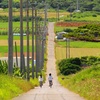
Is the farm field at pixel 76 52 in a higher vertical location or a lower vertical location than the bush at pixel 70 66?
lower

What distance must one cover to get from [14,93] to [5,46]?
85.9 m

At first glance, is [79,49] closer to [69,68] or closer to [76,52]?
[76,52]

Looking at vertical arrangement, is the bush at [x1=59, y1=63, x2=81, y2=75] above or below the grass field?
above

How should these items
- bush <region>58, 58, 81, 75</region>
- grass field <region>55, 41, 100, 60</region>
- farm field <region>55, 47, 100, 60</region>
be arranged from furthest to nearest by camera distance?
1. grass field <region>55, 41, 100, 60</region>
2. farm field <region>55, 47, 100, 60</region>
3. bush <region>58, 58, 81, 75</region>

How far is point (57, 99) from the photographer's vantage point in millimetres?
24297

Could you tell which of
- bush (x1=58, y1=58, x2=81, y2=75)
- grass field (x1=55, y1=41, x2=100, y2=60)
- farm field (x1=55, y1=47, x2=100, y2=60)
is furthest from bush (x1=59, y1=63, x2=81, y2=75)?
farm field (x1=55, y1=47, x2=100, y2=60)

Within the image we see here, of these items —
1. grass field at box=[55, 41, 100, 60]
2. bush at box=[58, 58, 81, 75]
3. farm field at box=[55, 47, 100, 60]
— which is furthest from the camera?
grass field at box=[55, 41, 100, 60]

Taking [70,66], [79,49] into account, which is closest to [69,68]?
[70,66]

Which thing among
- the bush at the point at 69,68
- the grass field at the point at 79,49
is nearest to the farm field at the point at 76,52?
the grass field at the point at 79,49

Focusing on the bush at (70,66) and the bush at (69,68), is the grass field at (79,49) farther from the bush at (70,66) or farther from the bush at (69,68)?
the bush at (69,68)

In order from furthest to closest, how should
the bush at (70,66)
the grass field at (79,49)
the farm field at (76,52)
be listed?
1. the grass field at (79,49)
2. the farm field at (76,52)
3. the bush at (70,66)

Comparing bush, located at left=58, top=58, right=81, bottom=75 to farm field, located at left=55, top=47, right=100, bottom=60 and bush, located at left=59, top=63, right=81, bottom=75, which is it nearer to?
bush, located at left=59, top=63, right=81, bottom=75

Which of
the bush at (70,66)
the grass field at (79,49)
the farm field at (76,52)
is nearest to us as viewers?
the bush at (70,66)

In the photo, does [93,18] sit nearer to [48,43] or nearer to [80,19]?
[80,19]
